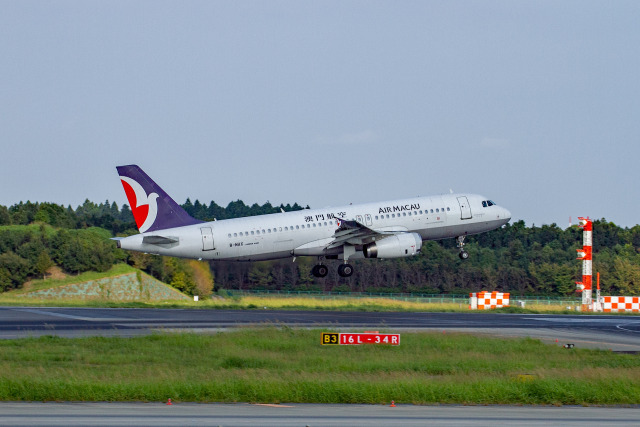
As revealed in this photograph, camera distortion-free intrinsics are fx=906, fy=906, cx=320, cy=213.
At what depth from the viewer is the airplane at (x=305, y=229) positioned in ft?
185

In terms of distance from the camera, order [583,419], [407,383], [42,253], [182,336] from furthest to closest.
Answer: [42,253]
[182,336]
[407,383]
[583,419]

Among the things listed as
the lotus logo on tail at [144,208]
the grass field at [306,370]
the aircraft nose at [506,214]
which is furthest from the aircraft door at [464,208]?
the grass field at [306,370]

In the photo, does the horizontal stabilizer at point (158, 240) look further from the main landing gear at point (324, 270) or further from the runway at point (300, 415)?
the runway at point (300, 415)

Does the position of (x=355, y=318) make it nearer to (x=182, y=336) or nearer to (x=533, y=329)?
(x=533, y=329)

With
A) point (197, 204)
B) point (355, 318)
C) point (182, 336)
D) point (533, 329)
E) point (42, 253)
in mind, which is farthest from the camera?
point (197, 204)

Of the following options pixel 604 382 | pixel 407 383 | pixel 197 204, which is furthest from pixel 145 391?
pixel 197 204

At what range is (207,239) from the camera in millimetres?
56375

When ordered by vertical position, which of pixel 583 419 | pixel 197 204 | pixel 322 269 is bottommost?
pixel 583 419

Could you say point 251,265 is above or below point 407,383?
above

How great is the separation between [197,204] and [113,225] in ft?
178

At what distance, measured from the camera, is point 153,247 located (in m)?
55.7

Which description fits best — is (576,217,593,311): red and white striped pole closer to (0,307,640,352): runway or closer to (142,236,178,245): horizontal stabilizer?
(0,307,640,352): runway

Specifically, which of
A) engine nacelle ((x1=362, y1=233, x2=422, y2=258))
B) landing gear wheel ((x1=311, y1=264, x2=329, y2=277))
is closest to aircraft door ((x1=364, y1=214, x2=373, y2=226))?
engine nacelle ((x1=362, y1=233, x2=422, y2=258))

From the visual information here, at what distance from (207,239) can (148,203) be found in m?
4.30
